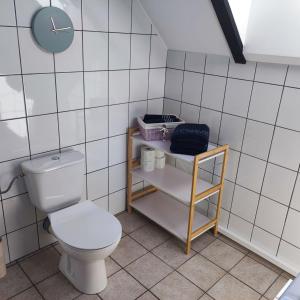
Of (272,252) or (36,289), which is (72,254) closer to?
(36,289)

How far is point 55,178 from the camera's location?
174 cm

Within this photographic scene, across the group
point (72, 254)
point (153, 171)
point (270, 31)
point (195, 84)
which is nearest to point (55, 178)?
point (72, 254)

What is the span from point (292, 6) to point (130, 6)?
98cm

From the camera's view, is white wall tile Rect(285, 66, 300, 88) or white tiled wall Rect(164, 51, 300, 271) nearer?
white wall tile Rect(285, 66, 300, 88)

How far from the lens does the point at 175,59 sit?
229cm

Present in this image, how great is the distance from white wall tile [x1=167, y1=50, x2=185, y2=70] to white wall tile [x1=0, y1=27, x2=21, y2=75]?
3.72ft

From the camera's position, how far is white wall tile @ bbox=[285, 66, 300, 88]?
166 cm

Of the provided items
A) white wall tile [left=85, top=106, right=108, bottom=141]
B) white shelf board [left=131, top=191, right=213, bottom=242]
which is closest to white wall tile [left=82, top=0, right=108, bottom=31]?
white wall tile [left=85, top=106, right=108, bottom=141]

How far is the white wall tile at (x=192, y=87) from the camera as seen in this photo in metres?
2.18

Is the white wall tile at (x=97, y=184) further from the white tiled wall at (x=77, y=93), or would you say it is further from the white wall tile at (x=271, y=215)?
the white wall tile at (x=271, y=215)

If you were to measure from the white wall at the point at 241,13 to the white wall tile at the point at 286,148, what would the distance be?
1.94ft

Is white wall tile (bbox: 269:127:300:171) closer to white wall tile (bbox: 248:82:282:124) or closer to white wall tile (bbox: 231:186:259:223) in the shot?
white wall tile (bbox: 248:82:282:124)

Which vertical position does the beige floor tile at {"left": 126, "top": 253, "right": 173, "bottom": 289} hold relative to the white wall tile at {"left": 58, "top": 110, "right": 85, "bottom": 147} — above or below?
below

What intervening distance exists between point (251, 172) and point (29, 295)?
152 cm
